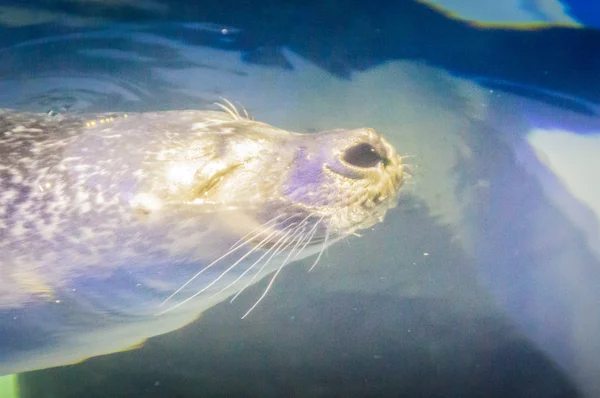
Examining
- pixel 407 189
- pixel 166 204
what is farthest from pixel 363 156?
pixel 407 189

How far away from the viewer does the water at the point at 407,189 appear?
319cm

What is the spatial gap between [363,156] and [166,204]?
829mm

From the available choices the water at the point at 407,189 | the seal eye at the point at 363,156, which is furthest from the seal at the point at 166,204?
the water at the point at 407,189

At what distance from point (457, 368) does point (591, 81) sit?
106 inches

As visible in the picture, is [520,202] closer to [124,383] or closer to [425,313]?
[425,313]

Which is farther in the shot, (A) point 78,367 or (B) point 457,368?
(B) point 457,368

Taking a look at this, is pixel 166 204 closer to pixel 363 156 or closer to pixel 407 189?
pixel 363 156

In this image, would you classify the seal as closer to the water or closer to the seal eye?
the seal eye

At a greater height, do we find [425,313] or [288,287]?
[288,287]

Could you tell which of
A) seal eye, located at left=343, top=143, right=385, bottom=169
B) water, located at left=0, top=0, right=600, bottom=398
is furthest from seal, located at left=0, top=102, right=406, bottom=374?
water, located at left=0, top=0, right=600, bottom=398

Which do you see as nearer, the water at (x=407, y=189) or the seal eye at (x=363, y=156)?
the seal eye at (x=363, y=156)

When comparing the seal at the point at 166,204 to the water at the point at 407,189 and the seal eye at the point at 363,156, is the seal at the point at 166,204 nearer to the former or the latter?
the seal eye at the point at 363,156

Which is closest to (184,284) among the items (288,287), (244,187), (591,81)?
(244,187)

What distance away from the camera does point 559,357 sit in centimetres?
425
